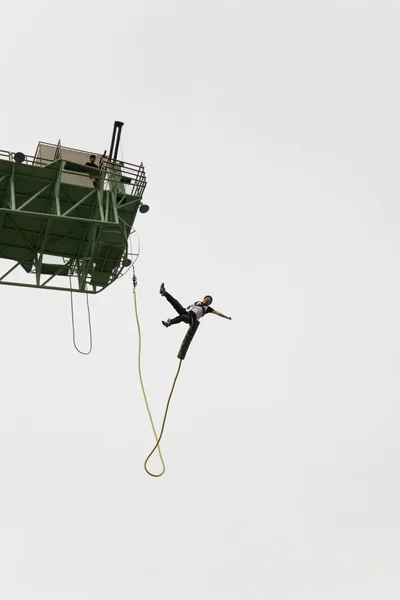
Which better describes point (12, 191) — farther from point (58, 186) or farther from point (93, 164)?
point (93, 164)

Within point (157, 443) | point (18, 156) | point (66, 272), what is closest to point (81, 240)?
point (66, 272)

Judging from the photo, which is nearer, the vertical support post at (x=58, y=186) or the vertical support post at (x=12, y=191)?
the vertical support post at (x=12, y=191)

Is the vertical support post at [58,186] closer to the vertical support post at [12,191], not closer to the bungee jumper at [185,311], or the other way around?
the vertical support post at [12,191]

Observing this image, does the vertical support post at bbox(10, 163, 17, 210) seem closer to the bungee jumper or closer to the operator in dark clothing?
the operator in dark clothing

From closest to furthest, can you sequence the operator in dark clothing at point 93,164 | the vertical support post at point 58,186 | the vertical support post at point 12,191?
the vertical support post at point 12,191 < the vertical support post at point 58,186 < the operator in dark clothing at point 93,164

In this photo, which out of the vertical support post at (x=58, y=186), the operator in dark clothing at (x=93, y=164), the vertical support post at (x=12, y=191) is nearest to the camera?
the vertical support post at (x=12, y=191)

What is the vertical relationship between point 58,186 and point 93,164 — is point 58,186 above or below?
below

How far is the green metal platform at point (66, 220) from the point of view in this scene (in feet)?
83.9

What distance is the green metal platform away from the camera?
83.9 ft

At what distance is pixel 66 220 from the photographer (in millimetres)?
26297

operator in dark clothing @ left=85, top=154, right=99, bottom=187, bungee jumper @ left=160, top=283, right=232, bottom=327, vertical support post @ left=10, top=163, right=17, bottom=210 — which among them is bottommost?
bungee jumper @ left=160, top=283, right=232, bottom=327

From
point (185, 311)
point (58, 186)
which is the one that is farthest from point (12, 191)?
point (185, 311)

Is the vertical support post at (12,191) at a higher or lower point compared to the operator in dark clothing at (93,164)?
lower

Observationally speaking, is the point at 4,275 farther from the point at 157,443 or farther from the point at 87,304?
the point at 157,443
